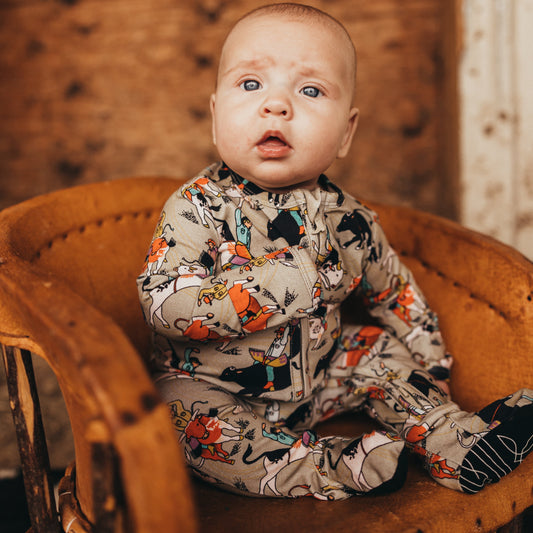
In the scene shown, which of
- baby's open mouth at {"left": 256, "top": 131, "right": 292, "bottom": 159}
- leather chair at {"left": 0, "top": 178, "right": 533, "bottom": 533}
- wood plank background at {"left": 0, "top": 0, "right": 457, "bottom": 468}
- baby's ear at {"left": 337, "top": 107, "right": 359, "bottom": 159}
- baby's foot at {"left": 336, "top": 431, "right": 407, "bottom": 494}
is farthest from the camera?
wood plank background at {"left": 0, "top": 0, "right": 457, "bottom": 468}

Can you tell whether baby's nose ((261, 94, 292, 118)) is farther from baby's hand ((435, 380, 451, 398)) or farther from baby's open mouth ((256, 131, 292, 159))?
baby's hand ((435, 380, 451, 398))

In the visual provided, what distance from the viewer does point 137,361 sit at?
0.39 meters

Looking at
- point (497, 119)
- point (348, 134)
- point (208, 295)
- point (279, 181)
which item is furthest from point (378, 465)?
point (497, 119)

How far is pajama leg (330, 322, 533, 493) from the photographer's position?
0.61 m

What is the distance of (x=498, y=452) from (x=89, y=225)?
0.64m

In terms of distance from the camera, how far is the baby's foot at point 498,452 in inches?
23.9

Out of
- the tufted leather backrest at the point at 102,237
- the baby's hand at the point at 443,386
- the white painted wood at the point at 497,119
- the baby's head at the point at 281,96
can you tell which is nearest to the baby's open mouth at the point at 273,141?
the baby's head at the point at 281,96

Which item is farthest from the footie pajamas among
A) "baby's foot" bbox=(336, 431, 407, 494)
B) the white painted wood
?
the white painted wood

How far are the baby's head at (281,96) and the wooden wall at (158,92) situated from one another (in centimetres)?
74

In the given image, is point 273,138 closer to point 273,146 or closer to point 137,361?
point 273,146

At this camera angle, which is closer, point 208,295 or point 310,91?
point 208,295

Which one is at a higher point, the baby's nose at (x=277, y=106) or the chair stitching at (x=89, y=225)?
the baby's nose at (x=277, y=106)

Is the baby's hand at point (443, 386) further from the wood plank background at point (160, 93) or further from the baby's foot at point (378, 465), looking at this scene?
the wood plank background at point (160, 93)

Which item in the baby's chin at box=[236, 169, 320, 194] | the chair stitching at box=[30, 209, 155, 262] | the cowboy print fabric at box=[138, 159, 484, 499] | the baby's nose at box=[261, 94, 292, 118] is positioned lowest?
the cowboy print fabric at box=[138, 159, 484, 499]
